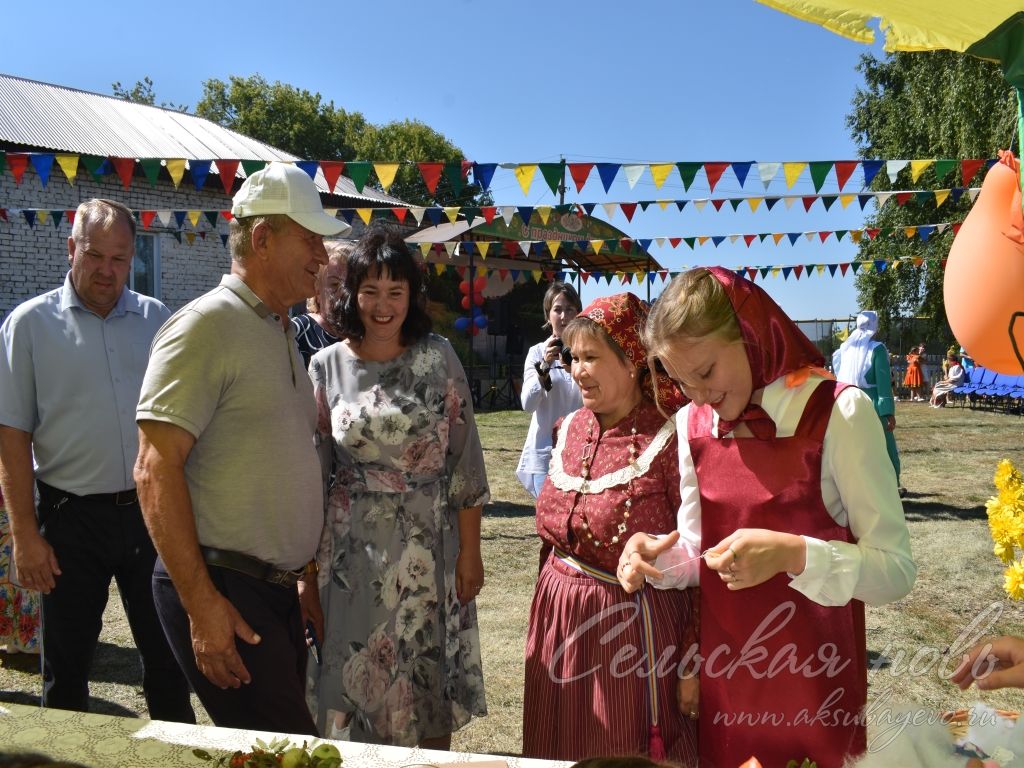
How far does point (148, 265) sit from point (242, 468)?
46.3ft

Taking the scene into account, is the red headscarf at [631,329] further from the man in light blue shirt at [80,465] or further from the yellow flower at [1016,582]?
the man in light blue shirt at [80,465]

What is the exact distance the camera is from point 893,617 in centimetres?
464

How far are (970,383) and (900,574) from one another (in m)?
19.8

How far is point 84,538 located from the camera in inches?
114

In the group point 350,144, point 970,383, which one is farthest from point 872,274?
point 350,144

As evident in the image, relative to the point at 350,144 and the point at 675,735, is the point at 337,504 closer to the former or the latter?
the point at 675,735

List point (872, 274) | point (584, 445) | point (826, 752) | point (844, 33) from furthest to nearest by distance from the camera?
point (872, 274)
point (584, 445)
point (826, 752)
point (844, 33)

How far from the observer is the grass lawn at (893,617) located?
3.41m

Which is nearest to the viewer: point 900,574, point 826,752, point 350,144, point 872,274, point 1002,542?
point 900,574

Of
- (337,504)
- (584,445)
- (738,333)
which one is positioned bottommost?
(337,504)

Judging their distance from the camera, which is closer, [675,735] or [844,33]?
[844,33]

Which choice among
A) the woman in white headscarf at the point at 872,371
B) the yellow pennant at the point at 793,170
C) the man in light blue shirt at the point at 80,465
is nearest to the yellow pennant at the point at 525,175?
the yellow pennant at the point at 793,170

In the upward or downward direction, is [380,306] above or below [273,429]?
above

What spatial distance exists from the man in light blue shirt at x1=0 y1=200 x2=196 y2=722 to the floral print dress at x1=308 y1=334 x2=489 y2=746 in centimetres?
85
